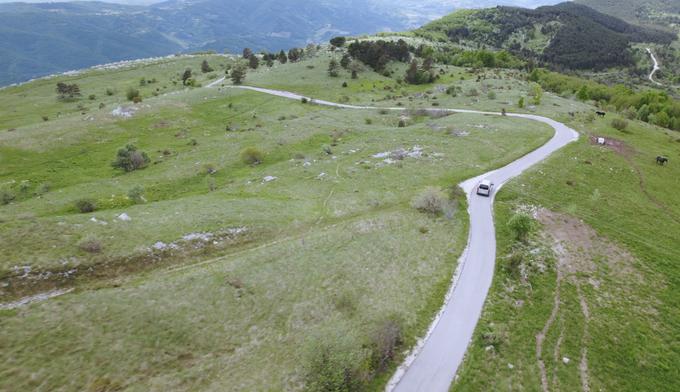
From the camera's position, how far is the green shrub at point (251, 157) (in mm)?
61969

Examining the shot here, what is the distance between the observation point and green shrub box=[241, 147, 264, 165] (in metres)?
62.0

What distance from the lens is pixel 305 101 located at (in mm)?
101688

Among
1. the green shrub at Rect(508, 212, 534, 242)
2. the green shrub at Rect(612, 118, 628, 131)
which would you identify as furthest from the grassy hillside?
the green shrub at Rect(612, 118, 628, 131)

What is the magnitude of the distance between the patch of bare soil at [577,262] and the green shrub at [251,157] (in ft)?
155

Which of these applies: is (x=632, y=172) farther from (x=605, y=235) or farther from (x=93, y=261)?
(x=93, y=261)

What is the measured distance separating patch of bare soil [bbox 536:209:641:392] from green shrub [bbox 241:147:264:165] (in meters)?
47.1

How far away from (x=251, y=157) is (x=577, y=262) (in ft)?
172

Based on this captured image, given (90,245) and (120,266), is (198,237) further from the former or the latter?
(90,245)

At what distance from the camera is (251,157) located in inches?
2447

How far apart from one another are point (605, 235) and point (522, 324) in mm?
19985

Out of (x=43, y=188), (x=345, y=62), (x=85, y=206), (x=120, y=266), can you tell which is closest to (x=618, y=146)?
(x=120, y=266)

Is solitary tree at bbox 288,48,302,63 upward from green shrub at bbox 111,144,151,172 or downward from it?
upward

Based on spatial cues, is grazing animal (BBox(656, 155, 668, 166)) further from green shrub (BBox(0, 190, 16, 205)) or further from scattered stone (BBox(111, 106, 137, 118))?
scattered stone (BBox(111, 106, 137, 118))

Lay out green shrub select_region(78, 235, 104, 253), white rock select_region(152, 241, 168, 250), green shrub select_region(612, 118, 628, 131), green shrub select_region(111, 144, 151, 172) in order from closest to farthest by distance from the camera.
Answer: green shrub select_region(78, 235, 104, 253) → white rock select_region(152, 241, 168, 250) → green shrub select_region(111, 144, 151, 172) → green shrub select_region(612, 118, 628, 131)
